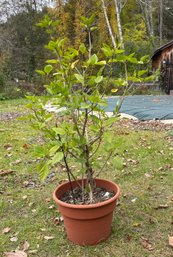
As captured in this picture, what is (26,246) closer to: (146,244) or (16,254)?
(16,254)

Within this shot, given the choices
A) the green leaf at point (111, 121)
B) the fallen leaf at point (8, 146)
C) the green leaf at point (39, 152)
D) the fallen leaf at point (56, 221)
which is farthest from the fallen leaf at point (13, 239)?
the fallen leaf at point (8, 146)

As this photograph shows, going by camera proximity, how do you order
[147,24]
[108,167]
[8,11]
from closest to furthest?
[108,167], [8,11], [147,24]

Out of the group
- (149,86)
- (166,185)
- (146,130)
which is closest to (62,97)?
(166,185)

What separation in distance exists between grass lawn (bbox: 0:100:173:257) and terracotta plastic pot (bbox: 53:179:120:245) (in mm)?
56

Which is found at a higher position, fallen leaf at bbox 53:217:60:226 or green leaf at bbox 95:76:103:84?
green leaf at bbox 95:76:103:84

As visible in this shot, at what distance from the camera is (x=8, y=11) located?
1458 centimetres

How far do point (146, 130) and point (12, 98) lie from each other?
8.03 metres

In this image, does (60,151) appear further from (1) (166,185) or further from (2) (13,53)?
(2) (13,53)

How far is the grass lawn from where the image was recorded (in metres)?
1.86

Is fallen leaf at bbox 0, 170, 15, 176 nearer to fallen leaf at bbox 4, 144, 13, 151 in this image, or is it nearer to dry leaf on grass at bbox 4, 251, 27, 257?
fallen leaf at bbox 4, 144, 13, 151

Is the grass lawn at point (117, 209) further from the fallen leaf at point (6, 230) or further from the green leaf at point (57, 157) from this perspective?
the green leaf at point (57, 157)

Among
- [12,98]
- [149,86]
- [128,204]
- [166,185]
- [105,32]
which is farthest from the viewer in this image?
[105,32]

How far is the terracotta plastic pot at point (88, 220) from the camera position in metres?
1.74

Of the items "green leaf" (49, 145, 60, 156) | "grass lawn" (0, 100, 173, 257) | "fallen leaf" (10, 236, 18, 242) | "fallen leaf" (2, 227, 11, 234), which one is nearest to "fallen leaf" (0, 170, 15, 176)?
"grass lawn" (0, 100, 173, 257)
